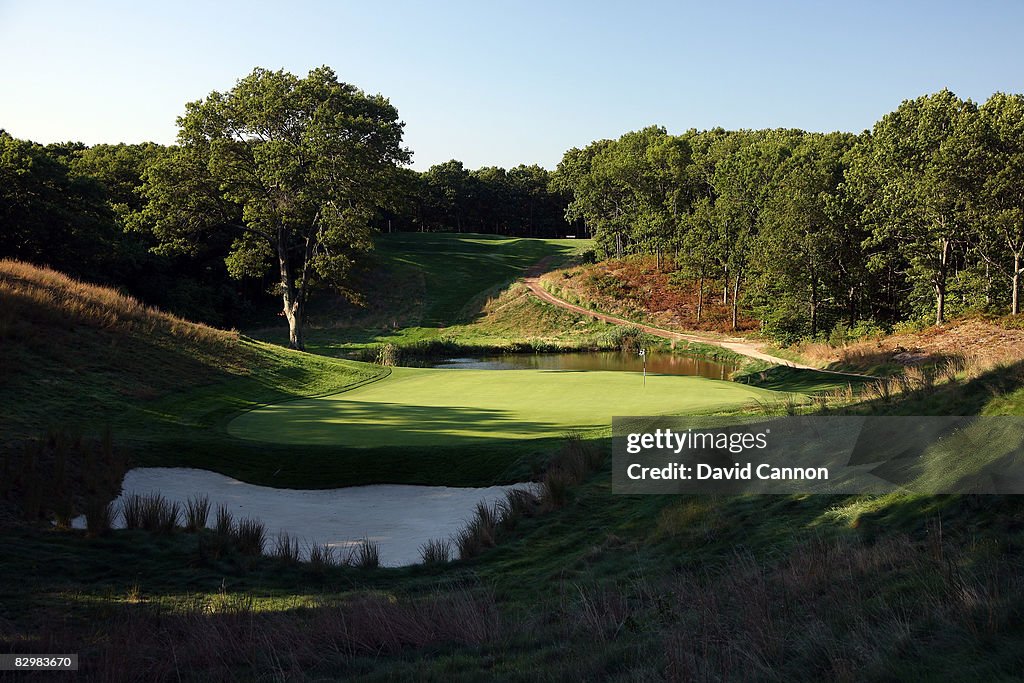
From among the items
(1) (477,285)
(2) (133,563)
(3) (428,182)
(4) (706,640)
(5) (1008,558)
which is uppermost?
(3) (428,182)

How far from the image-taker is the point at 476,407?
825 inches

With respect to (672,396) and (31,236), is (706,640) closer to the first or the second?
(672,396)

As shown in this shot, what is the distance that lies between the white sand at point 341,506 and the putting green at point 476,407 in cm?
211

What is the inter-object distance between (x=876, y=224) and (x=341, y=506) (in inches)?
1529

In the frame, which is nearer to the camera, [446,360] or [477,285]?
[446,360]

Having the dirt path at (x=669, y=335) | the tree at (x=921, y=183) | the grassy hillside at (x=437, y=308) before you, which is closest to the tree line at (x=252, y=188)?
the grassy hillside at (x=437, y=308)

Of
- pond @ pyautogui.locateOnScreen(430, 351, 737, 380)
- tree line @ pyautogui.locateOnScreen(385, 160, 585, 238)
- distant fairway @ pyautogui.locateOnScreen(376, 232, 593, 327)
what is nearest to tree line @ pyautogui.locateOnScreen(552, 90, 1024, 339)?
pond @ pyautogui.locateOnScreen(430, 351, 737, 380)

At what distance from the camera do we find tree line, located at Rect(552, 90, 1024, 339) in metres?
36.7

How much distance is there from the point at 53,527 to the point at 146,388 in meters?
10.0

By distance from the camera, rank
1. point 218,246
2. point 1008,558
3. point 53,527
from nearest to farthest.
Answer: point 1008,558 → point 53,527 → point 218,246

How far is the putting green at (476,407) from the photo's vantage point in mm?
16812

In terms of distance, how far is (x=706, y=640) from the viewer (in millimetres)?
5059

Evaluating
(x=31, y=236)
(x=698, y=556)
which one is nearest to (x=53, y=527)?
(x=698, y=556)

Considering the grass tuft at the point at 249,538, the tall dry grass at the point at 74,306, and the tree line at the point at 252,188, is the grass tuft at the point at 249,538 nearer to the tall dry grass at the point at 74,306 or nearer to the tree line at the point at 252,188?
the tall dry grass at the point at 74,306
